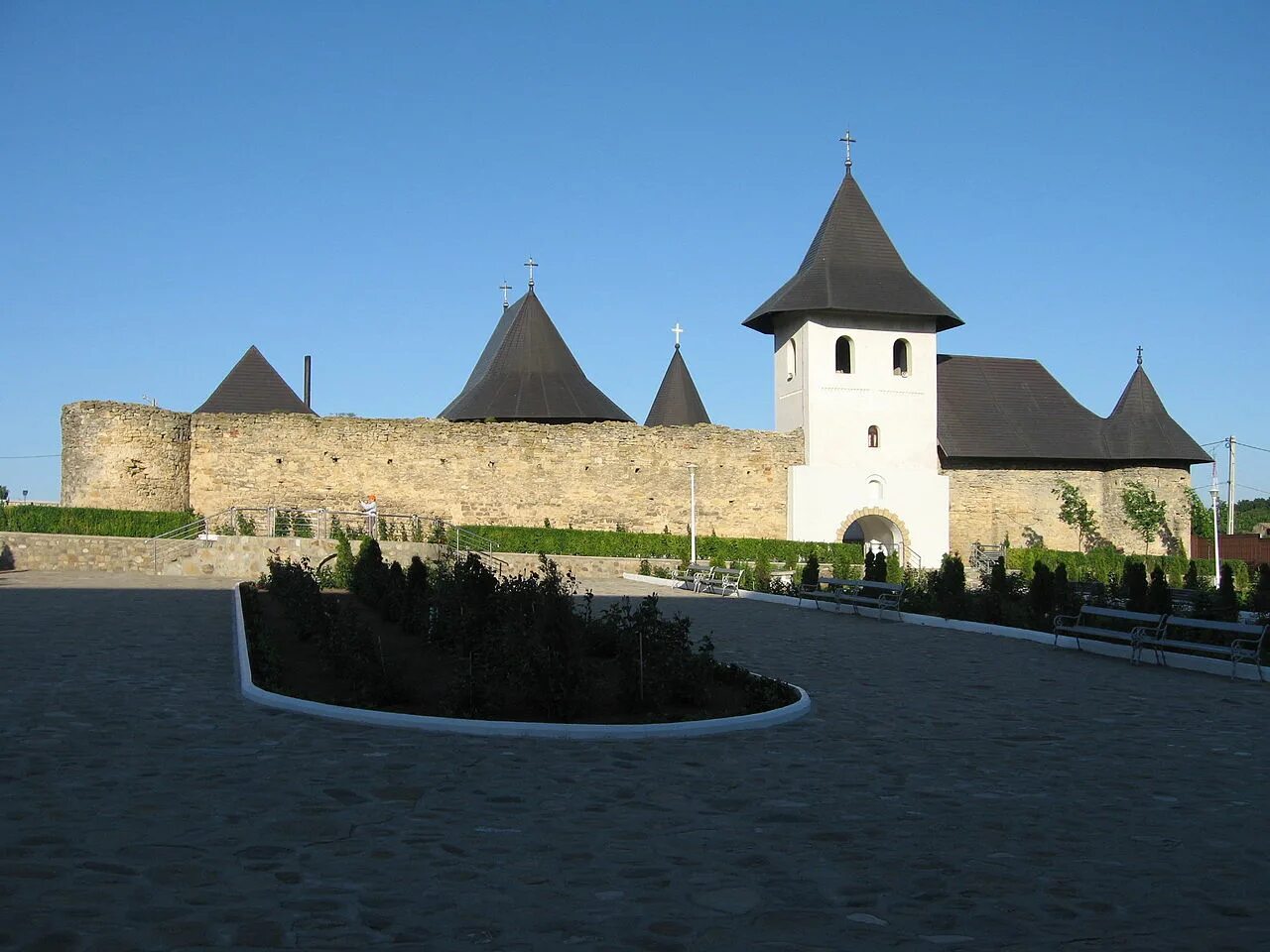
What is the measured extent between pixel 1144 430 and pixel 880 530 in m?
7.88

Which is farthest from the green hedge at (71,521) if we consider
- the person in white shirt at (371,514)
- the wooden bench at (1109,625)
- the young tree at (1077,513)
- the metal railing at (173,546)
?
the young tree at (1077,513)

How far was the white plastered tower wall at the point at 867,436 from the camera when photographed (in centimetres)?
3091

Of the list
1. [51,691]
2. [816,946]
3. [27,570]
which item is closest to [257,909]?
[816,946]

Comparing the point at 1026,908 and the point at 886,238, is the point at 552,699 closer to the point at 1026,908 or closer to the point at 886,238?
the point at 1026,908

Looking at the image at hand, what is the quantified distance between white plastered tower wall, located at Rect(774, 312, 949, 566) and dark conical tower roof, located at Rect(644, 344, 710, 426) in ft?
29.6

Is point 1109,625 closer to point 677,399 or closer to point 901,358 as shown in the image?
point 901,358

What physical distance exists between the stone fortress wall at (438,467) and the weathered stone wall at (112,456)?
1.2 inches

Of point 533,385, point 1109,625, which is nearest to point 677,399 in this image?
point 533,385

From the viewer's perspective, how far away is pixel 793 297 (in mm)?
31422

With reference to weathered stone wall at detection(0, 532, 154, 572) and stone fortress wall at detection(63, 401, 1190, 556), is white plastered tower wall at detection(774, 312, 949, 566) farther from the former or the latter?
weathered stone wall at detection(0, 532, 154, 572)

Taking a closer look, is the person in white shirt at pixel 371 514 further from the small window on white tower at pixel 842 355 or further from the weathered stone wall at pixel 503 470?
the small window on white tower at pixel 842 355

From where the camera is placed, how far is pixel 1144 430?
32562 mm

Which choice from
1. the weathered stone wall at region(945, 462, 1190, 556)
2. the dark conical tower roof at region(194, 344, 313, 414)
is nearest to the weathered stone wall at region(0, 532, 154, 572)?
the dark conical tower roof at region(194, 344, 313, 414)

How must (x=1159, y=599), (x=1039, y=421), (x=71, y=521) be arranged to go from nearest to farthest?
1. (x=1159, y=599)
2. (x=71, y=521)
3. (x=1039, y=421)
